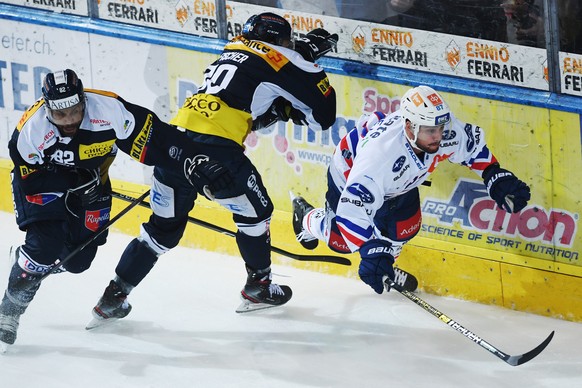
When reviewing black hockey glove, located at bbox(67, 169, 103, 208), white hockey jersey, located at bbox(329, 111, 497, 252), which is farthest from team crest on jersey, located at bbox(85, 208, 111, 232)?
white hockey jersey, located at bbox(329, 111, 497, 252)

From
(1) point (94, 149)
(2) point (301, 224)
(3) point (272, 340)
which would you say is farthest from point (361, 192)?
(1) point (94, 149)

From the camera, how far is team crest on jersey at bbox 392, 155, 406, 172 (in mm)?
5090

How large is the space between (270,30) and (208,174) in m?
0.84

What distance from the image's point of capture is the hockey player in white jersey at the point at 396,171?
4.96 metres

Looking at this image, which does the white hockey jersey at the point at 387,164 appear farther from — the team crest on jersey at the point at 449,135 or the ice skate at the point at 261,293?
the ice skate at the point at 261,293

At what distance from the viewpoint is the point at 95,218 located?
5547mm

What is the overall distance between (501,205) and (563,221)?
→ 0.39 m

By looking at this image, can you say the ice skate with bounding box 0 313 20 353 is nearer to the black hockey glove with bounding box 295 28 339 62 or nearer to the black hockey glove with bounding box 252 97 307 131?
the black hockey glove with bounding box 252 97 307 131

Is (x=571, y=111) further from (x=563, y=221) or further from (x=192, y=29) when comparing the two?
(x=192, y=29)

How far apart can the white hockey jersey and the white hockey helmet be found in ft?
0.37

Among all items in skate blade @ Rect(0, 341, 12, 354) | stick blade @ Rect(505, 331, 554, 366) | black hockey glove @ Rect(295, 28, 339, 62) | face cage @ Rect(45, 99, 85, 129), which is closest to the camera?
stick blade @ Rect(505, 331, 554, 366)

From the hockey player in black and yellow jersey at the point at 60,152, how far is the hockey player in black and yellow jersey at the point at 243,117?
20cm

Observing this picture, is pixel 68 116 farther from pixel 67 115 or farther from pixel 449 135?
pixel 449 135

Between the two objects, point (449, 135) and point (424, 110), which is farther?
point (449, 135)
